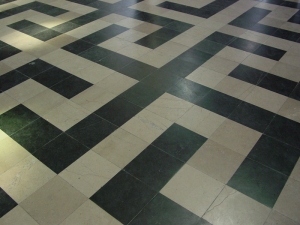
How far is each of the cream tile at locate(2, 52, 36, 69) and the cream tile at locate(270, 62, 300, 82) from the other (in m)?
3.42

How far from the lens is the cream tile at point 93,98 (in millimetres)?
3529

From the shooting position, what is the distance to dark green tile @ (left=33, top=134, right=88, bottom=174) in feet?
9.28

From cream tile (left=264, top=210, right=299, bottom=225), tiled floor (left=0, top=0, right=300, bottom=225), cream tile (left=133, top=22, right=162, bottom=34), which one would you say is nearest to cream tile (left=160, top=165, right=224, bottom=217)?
tiled floor (left=0, top=0, right=300, bottom=225)

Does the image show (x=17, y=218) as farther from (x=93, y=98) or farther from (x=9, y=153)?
(x=93, y=98)

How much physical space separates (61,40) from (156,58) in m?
1.66

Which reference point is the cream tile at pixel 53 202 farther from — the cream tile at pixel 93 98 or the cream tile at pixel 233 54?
the cream tile at pixel 233 54

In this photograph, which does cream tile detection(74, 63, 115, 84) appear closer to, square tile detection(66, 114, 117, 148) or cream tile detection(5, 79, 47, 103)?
cream tile detection(5, 79, 47, 103)

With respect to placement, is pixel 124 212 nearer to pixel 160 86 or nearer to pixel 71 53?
pixel 160 86

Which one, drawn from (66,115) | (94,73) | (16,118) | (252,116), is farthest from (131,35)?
(252,116)

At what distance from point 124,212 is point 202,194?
2.15 feet

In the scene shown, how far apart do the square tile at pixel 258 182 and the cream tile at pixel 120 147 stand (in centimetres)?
91

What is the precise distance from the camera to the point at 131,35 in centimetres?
505

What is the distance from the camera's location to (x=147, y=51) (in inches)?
181

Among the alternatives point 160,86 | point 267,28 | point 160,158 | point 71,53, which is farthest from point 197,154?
point 267,28
